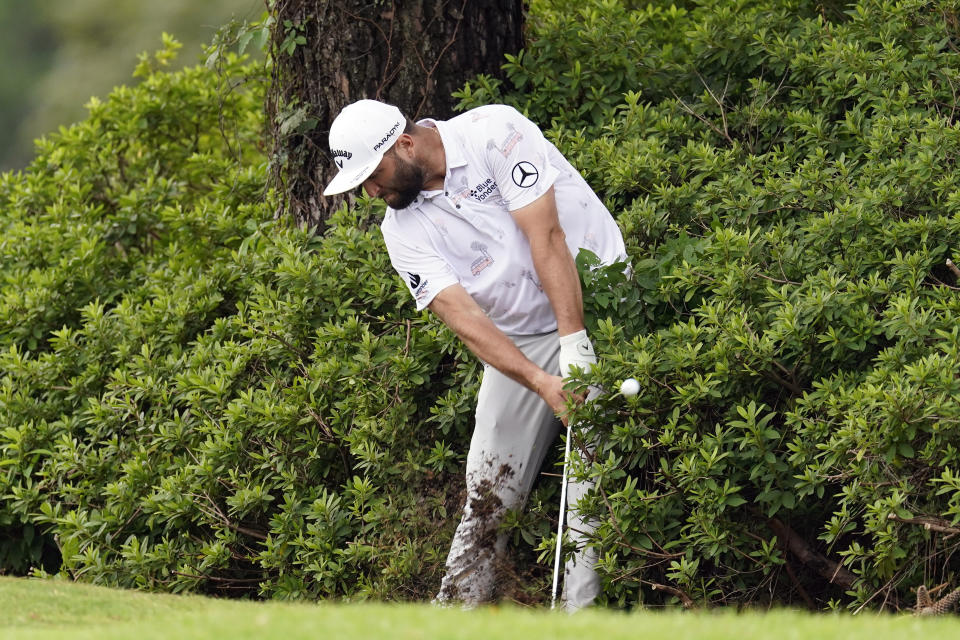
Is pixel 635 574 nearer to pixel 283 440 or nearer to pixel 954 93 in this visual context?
pixel 283 440

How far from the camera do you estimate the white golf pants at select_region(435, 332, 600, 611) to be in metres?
6.16

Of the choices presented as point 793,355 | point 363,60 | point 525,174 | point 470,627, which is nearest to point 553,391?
point 525,174

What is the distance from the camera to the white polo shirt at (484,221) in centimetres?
588

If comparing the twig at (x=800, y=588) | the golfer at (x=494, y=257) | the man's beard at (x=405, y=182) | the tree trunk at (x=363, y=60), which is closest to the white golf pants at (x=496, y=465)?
the golfer at (x=494, y=257)

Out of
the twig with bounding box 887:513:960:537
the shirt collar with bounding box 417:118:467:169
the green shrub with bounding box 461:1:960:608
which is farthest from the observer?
the shirt collar with bounding box 417:118:467:169

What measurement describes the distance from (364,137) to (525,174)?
837 millimetres

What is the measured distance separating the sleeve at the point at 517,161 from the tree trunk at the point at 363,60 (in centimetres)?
251

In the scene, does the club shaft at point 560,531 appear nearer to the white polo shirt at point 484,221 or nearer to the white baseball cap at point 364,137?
the white polo shirt at point 484,221

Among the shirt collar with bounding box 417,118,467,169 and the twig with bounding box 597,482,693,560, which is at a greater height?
the shirt collar with bounding box 417,118,467,169

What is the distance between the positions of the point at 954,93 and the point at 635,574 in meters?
3.82

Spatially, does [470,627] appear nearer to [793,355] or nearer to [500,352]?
[500,352]

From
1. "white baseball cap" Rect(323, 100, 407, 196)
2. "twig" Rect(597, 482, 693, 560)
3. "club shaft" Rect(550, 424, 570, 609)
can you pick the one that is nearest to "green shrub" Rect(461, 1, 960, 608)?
"twig" Rect(597, 482, 693, 560)

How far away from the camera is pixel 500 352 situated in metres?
5.72

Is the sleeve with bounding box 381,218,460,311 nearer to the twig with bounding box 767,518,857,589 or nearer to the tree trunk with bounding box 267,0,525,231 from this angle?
the twig with bounding box 767,518,857,589
